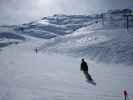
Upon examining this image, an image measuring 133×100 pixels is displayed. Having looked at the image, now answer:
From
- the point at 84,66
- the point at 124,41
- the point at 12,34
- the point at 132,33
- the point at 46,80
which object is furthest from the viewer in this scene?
the point at 12,34

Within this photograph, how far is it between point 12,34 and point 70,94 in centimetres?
18070

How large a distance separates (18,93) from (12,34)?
17980 cm

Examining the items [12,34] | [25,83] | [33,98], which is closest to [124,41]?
[25,83]

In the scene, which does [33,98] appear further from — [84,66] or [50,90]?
[84,66]

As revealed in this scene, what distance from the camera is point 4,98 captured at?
455 inches

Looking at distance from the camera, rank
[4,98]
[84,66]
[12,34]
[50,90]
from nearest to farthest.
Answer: [4,98]
[50,90]
[84,66]
[12,34]

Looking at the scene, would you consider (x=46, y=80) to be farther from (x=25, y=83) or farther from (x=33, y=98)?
(x=33, y=98)

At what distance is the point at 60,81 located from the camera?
16.8 meters

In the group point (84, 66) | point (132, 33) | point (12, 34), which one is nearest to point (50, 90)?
point (84, 66)

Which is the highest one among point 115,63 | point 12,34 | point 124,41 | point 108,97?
point 12,34

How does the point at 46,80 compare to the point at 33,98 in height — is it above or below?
above

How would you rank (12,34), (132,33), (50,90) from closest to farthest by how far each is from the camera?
(50,90), (132,33), (12,34)

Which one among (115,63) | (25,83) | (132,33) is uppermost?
(132,33)

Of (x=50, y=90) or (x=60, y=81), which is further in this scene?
(x=60, y=81)
